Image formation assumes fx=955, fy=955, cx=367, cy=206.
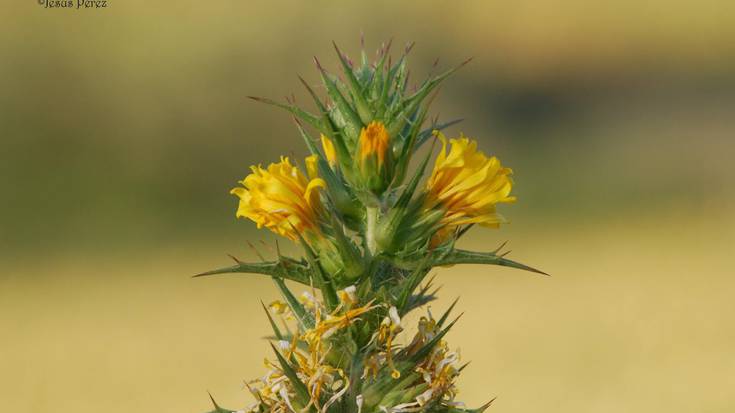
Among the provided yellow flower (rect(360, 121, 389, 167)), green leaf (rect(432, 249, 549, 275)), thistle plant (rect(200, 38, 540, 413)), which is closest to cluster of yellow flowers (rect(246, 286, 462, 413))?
thistle plant (rect(200, 38, 540, 413))

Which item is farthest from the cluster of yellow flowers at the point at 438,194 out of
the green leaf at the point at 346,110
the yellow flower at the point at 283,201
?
the green leaf at the point at 346,110

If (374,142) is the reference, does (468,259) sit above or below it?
below

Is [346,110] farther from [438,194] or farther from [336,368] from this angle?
[336,368]

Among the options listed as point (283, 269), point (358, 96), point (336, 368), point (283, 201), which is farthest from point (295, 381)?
point (358, 96)

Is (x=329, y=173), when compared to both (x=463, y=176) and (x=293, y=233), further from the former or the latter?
(x=463, y=176)

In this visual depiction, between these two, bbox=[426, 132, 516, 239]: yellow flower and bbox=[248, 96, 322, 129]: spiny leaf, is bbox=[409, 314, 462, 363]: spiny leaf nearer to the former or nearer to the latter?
bbox=[426, 132, 516, 239]: yellow flower

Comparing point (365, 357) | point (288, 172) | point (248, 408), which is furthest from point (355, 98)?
point (248, 408)
